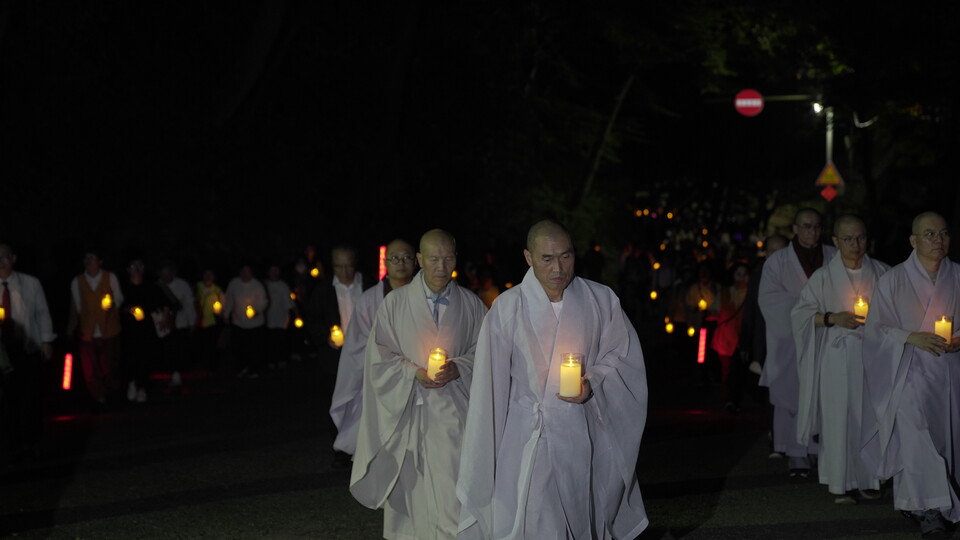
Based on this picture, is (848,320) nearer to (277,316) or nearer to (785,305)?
(785,305)

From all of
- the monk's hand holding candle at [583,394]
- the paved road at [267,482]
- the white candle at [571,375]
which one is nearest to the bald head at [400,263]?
the paved road at [267,482]

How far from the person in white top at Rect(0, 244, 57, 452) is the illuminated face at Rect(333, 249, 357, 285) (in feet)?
8.02

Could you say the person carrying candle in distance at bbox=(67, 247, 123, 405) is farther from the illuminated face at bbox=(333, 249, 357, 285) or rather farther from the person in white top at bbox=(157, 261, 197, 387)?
the illuminated face at bbox=(333, 249, 357, 285)

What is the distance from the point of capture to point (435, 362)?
764cm

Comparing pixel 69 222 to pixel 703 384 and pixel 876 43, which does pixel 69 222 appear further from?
pixel 876 43

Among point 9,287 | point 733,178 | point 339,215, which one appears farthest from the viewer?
point 733,178

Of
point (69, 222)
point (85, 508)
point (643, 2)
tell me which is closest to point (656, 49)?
point (643, 2)

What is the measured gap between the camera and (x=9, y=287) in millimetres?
11797

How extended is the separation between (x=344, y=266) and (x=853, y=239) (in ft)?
12.9

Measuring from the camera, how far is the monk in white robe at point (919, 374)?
8.52 m

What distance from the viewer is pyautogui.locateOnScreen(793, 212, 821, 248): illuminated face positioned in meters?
11.2

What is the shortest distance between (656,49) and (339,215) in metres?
12.4

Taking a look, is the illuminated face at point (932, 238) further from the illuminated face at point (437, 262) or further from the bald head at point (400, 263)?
the bald head at point (400, 263)

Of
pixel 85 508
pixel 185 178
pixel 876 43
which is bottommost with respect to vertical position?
pixel 85 508
